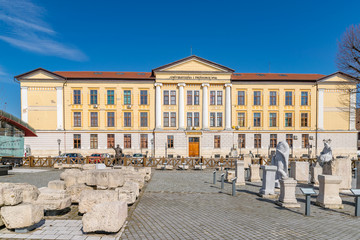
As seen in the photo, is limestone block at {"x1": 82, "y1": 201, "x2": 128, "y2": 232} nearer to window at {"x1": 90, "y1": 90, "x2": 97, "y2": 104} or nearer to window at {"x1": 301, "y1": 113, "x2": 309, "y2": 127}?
window at {"x1": 90, "y1": 90, "x2": 97, "y2": 104}

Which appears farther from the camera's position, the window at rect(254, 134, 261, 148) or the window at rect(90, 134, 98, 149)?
the window at rect(254, 134, 261, 148)

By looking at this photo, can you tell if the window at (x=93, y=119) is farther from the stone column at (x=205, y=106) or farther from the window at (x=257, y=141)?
the window at (x=257, y=141)

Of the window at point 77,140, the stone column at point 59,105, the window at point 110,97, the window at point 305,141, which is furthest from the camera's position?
the window at point 305,141

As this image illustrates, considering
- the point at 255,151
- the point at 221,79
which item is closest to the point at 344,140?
the point at 255,151

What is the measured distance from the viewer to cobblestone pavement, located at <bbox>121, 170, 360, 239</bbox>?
19.3ft

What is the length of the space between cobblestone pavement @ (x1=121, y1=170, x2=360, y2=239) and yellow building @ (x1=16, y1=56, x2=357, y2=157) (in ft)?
75.8

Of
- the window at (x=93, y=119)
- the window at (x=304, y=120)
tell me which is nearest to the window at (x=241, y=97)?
the window at (x=304, y=120)

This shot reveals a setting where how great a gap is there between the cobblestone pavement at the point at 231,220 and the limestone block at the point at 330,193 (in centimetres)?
30

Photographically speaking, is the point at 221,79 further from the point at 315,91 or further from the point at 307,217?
the point at 307,217

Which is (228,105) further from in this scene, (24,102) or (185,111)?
(24,102)

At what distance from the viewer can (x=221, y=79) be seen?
109 feet

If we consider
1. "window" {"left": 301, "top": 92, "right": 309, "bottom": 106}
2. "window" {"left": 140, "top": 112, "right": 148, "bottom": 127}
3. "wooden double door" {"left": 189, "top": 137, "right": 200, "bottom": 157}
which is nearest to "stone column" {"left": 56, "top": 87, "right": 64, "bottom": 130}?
"window" {"left": 140, "top": 112, "right": 148, "bottom": 127}

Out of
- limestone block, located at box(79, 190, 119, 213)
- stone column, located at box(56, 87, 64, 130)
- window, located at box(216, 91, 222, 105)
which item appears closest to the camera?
limestone block, located at box(79, 190, 119, 213)

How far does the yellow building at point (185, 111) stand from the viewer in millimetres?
31844
